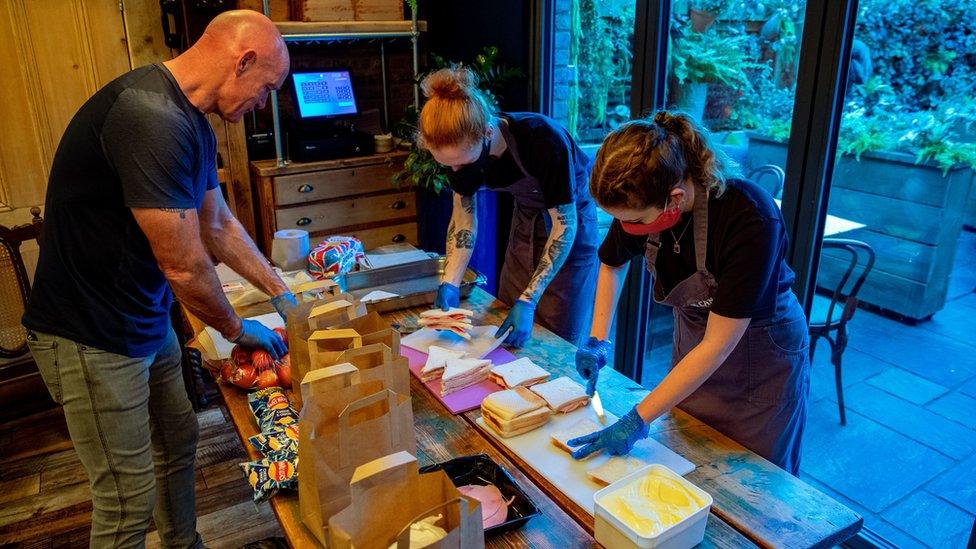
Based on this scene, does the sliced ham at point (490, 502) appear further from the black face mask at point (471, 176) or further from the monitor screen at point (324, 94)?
the monitor screen at point (324, 94)

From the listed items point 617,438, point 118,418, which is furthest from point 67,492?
point 617,438

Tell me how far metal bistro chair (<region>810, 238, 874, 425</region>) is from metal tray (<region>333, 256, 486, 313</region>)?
1.27 meters

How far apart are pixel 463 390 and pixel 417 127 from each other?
217cm

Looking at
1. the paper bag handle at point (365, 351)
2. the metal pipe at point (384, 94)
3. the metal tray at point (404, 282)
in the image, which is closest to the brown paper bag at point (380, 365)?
the paper bag handle at point (365, 351)

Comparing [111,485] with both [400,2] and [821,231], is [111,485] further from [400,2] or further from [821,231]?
[400,2]

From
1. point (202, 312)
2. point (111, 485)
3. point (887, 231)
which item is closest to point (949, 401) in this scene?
point (887, 231)

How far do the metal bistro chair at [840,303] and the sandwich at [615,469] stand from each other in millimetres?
1379

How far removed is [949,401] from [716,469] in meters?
1.54

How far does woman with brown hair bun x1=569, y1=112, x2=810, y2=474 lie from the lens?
4.88 feet

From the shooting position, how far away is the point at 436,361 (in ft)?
6.39

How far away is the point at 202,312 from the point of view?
1.76 meters

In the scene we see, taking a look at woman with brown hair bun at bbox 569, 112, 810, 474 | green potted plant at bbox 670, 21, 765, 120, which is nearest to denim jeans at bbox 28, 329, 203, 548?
woman with brown hair bun at bbox 569, 112, 810, 474

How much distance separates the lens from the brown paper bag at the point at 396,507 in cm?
108

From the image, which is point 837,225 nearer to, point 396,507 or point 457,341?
point 457,341
